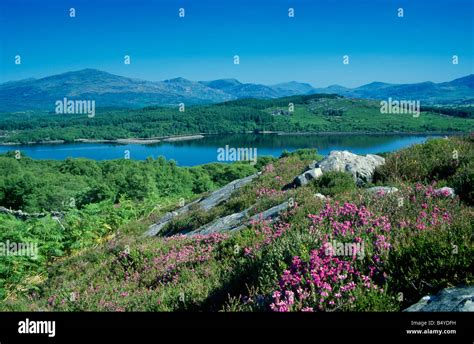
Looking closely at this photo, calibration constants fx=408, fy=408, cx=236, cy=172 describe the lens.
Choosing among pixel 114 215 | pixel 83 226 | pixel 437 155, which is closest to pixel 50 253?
pixel 83 226

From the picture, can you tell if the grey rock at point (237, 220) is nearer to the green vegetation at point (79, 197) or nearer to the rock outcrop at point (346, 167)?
the rock outcrop at point (346, 167)

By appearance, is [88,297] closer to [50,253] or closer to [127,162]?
[50,253]

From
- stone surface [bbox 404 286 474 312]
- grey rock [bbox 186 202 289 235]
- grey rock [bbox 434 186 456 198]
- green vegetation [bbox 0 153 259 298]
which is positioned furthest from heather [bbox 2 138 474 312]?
green vegetation [bbox 0 153 259 298]

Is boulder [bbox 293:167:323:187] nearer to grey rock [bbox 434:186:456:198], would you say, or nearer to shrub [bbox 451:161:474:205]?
shrub [bbox 451:161:474:205]

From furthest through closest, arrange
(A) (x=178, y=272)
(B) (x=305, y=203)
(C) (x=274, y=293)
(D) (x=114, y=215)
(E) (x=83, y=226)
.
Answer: (D) (x=114, y=215), (E) (x=83, y=226), (B) (x=305, y=203), (A) (x=178, y=272), (C) (x=274, y=293)

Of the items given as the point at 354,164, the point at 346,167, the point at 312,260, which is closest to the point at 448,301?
the point at 312,260

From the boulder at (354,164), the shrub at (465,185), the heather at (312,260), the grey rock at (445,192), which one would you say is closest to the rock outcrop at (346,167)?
the boulder at (354,164)
